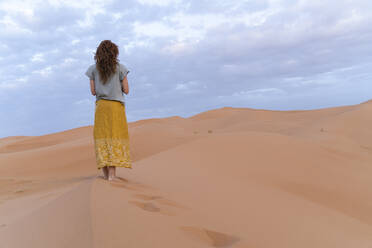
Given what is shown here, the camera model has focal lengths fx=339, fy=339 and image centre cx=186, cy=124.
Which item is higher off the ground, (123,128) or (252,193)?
(123,128)

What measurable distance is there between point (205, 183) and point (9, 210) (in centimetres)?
258

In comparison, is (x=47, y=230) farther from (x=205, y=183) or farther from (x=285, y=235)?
(x=205, y=183)

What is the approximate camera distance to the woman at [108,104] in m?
4.46

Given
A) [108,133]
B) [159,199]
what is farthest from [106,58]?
[159,199]

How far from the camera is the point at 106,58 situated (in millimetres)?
4418

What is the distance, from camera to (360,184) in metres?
5.62

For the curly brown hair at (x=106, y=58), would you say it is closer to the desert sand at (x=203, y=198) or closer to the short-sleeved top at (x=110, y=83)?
the short-sleeved top at (x=110, y=83)

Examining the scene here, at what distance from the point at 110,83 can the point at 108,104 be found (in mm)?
283

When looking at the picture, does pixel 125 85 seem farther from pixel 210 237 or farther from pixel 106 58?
pixel 210 237

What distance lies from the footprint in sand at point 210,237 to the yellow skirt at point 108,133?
2110 millimetres

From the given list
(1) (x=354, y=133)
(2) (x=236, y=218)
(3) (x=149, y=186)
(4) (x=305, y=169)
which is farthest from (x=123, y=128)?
(1) (x=354, y=133)

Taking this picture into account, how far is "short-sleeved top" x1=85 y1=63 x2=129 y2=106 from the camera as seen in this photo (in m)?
4.53

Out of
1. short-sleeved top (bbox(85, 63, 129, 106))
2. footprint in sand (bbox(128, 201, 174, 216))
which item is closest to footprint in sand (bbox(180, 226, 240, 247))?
footprint in sand (bbox(128, 201, 174, 216))

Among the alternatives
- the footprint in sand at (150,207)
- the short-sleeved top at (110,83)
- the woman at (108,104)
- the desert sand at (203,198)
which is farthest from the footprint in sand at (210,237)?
the short-sleeved top at (110,83)
